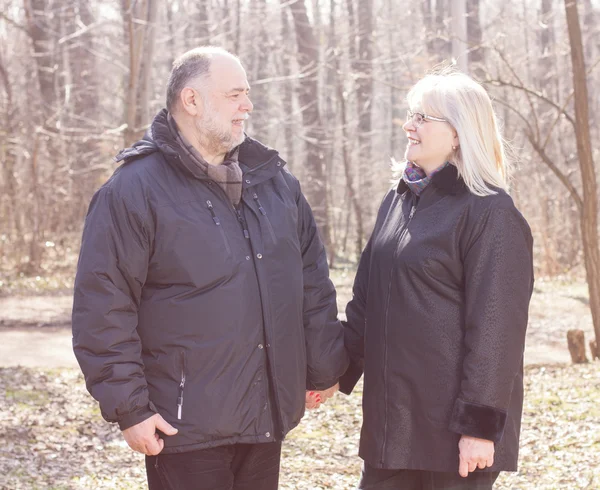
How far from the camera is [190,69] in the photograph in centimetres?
327

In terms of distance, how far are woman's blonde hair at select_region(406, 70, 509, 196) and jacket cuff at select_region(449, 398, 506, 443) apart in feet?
2.54

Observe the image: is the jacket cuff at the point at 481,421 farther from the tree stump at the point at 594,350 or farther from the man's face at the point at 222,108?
the tree stump at the point at 594,350

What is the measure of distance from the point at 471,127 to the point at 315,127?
17.0 m

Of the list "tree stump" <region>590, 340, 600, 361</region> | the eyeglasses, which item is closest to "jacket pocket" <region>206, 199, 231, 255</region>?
the eyeglasses

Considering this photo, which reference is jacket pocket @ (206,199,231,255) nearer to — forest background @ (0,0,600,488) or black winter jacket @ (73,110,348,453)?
black winter jacket @ (73,110,348,453)

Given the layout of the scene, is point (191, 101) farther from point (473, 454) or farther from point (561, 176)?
point (561, 176)

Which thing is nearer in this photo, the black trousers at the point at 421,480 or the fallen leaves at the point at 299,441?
the black trousers at the point at 421,480

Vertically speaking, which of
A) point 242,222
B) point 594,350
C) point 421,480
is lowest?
point 594,350

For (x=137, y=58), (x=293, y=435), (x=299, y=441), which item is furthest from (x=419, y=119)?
(x=137, y=58)

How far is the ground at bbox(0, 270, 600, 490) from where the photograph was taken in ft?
18.8

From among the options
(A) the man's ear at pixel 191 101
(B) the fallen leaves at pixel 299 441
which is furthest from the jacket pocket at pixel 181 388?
(B) the fallen leaves at pixel 299 441

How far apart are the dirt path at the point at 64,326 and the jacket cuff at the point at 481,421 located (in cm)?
666

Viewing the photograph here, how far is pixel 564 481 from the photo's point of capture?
558 cm

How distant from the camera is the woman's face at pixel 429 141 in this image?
3.28 m
